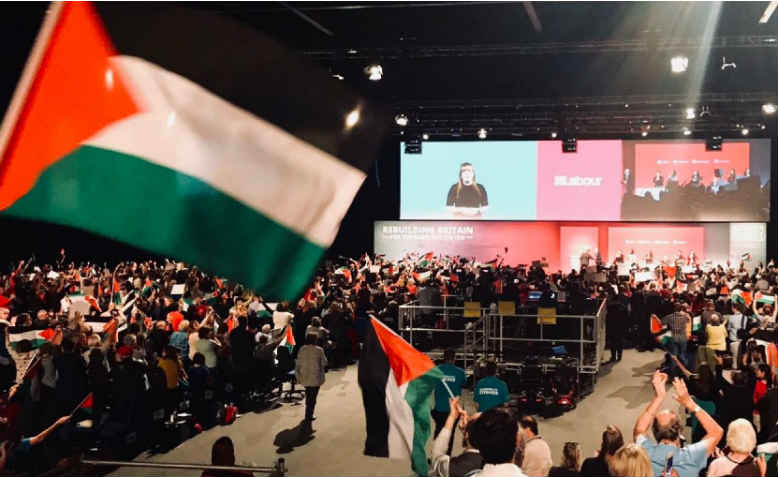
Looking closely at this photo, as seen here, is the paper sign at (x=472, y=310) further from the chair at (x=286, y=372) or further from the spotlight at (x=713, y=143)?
the spotlight at (x=713, y=143)

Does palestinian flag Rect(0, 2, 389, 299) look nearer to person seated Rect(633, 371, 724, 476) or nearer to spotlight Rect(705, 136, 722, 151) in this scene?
person seated Rect(633, 371, 724, 476)

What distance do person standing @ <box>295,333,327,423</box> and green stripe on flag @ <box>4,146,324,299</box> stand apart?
712 cm

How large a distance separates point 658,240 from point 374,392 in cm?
2362

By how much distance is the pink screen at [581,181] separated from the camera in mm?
25297

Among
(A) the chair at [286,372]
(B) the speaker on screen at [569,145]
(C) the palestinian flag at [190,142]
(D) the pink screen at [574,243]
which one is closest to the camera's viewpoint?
(C) the palestinian flag at [190,142]

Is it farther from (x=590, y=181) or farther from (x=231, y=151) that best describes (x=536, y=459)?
(x=590, y=181)

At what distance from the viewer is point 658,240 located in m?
26.1

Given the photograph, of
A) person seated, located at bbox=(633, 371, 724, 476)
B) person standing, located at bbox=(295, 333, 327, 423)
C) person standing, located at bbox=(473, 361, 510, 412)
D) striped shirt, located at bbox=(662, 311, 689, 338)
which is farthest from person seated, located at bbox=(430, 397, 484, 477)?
striped shirt, located at bbox=(662, 311, 689, 338)

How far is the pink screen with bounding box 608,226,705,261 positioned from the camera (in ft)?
84.7

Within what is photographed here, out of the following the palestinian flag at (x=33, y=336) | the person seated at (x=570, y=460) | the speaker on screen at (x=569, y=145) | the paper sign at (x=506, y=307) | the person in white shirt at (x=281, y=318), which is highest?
the speaker on screen at (x=569, y=145)

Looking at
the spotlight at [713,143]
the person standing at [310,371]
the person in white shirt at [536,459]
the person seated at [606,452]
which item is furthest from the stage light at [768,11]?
the spotlight at [713,143]

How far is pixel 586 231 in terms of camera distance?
26.9 m

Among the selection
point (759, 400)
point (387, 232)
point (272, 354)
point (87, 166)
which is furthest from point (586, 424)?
point (387, 232)

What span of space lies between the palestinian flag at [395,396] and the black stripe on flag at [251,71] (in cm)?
195
